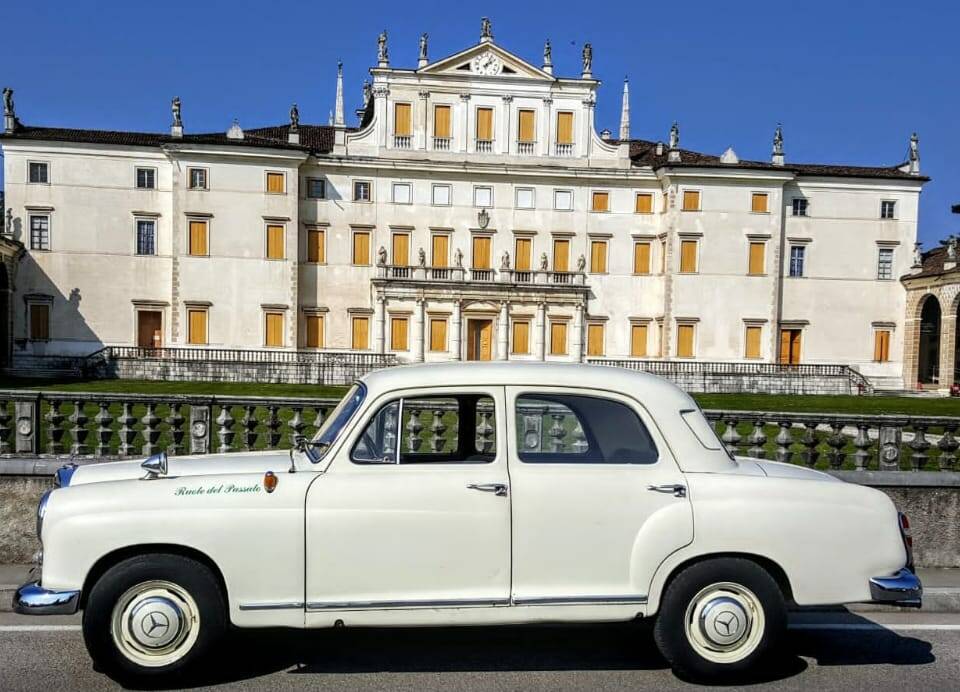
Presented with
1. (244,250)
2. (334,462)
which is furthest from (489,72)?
(334,462)

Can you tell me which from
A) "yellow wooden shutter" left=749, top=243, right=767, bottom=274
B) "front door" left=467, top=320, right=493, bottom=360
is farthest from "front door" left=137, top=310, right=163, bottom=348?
"yellow wooden shutter" left=749, top=243, right=767, bottom=274

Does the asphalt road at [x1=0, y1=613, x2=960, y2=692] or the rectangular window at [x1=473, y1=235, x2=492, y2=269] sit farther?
the rectangular window at [x1=473, y1=235, x2=492, y2=269]

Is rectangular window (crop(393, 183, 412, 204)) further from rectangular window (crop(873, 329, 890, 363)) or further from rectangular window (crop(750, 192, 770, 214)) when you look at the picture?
rectangular window (crop(873, 329, 890, 363))

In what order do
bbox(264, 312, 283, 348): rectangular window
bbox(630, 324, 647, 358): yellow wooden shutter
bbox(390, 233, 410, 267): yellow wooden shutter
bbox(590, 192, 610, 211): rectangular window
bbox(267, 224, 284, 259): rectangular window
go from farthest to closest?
bbox(630, 324, 647, 358): yellow wooden shutter
bbox(590, 192, 610, 211): rectangular window
bbox(390, 233, 410, 267): yellow wooden shutter
bbox(264, 312, 283, 348): rectangular window
bbox(267, 224, 284, 259): rectangular window

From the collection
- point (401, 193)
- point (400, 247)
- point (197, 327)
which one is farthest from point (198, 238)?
point (401, 193)

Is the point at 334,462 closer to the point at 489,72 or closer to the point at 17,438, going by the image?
the point at 17,438

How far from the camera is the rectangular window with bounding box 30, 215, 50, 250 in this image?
120 feet

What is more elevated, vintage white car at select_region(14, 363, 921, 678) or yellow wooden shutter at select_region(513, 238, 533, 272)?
yellow wooden shutter at select_region(513, 238, 533, 272)

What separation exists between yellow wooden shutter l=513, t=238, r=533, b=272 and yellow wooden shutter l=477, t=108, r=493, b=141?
5995 mm

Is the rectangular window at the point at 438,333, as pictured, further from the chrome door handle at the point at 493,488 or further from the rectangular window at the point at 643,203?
the chrome door handle at the point at 493,488

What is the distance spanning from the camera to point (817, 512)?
425 centimetres

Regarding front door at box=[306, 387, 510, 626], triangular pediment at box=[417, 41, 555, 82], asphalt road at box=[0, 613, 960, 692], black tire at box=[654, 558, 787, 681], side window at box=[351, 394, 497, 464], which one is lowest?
asphalt road at box=[0, 613, 960, 692]

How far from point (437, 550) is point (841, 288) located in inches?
1650

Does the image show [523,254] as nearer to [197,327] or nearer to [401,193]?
[401,193]
